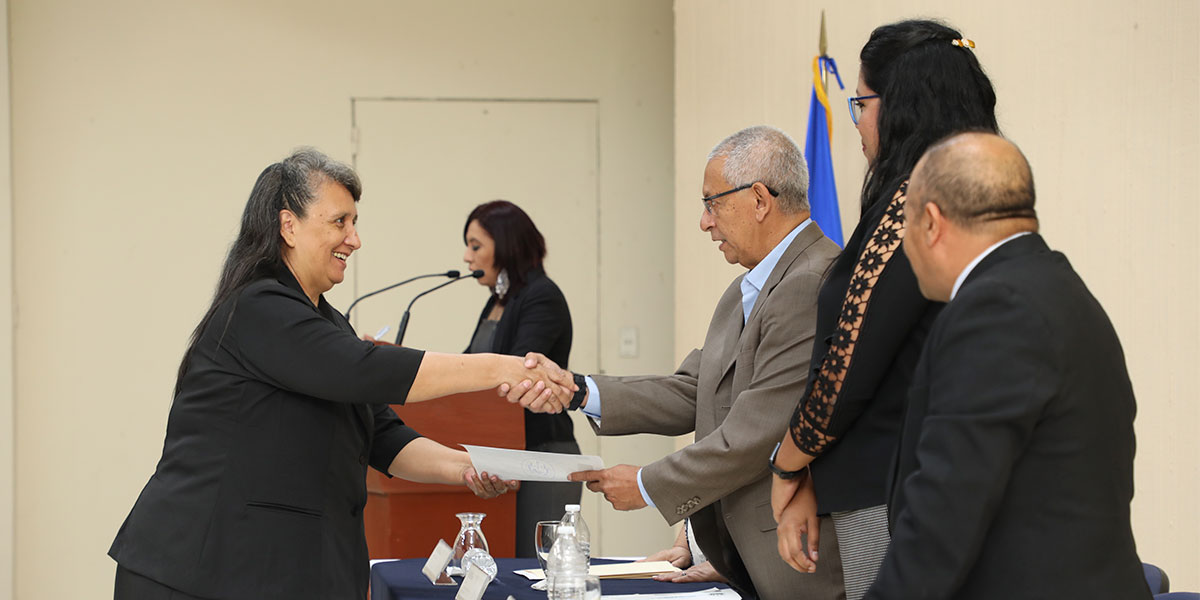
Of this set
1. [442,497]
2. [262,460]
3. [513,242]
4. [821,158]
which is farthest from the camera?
[513,242]

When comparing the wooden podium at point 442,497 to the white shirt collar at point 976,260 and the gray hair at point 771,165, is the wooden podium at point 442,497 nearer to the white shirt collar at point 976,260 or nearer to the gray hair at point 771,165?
the gray hair at point 771,165

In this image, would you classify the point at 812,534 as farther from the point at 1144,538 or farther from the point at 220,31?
the point at 220,31

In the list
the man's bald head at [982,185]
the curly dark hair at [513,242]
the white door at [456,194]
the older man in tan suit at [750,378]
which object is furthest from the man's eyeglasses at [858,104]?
the white door at [456,194]

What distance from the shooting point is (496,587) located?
2334 millimetres

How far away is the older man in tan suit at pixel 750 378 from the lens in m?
2.09

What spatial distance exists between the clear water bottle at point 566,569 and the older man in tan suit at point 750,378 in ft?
0.92

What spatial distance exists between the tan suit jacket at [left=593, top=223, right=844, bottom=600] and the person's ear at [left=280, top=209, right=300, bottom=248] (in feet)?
2.84

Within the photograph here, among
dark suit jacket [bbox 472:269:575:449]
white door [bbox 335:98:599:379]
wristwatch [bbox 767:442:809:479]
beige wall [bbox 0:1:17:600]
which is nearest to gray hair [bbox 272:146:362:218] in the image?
wristwatch [bbox 767:442:809:479]

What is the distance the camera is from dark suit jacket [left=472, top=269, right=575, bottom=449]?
4.02 m

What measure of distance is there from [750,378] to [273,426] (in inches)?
36.4

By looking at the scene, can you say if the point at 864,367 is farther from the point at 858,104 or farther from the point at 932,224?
the point at 858,104

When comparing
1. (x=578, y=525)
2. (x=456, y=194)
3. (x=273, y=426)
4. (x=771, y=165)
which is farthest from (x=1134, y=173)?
(x=456, y=194)

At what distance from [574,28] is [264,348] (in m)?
4.23

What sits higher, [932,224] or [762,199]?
[762,199]
